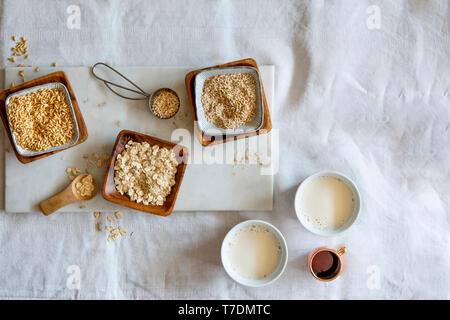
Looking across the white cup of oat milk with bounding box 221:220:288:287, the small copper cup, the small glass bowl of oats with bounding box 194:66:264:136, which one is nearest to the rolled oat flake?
the small glass bowl of oats with bounding box 194:66:264:136

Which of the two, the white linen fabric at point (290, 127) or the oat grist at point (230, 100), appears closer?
the oat grist at point (230, 100)

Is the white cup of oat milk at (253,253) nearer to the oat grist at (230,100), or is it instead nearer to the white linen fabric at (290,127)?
the white linen fabric at (290,127)

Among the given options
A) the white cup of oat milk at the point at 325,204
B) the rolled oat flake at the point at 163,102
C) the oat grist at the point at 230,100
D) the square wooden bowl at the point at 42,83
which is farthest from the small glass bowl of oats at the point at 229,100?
the square wooden bowl at the point at 42,83

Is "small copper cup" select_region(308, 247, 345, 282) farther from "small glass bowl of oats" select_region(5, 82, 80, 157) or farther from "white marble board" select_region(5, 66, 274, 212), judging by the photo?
"small glass bowl of oats" select_region(5, 82, 80, 157)

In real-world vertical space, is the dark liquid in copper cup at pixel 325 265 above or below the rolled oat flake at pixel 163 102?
below

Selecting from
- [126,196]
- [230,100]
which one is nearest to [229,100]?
[230,100]
